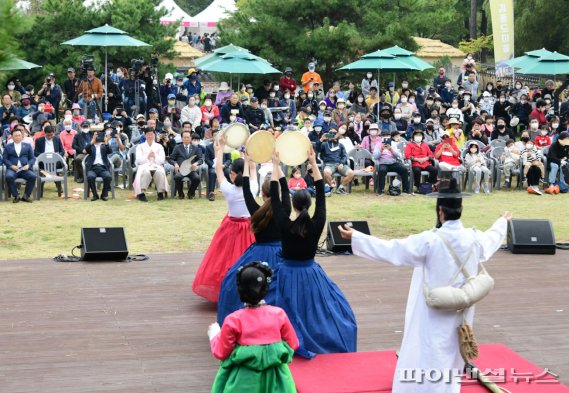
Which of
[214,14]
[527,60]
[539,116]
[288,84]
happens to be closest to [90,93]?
[288,84]

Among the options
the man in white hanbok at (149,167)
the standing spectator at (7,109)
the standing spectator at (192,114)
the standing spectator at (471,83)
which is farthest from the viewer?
Result: the standing spectator at (471,83)

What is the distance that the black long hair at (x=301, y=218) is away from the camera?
25.2ft

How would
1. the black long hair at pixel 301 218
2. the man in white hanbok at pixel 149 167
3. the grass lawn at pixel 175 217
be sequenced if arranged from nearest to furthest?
the black long hair at pixel 301 218 → the grass lawn at pixel 175 217 → the man in white hanbok at pixel 149 167

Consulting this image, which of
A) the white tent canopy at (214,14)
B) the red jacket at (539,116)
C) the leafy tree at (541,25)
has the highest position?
the white tent canopy at (214,14)

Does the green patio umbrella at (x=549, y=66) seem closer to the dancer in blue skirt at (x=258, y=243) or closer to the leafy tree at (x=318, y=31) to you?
the leafy tree at (x=318, y=31)

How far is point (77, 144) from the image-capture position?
750 inches

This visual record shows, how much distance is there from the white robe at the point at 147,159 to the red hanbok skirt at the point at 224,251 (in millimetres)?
7970

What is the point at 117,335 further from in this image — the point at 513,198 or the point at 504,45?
the point at 504,45

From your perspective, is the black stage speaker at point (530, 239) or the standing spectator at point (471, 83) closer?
the black stage speaker at point (530, 239)

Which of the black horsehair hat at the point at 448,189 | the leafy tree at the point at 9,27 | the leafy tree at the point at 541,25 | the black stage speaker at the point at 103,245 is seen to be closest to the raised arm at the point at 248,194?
the black horsehair hat at the point at 448,189

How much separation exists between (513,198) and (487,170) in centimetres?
86

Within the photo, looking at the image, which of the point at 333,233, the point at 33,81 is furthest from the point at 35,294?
the point at 33,81

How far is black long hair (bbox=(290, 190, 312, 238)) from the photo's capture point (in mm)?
7688

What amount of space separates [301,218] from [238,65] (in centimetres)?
1624
